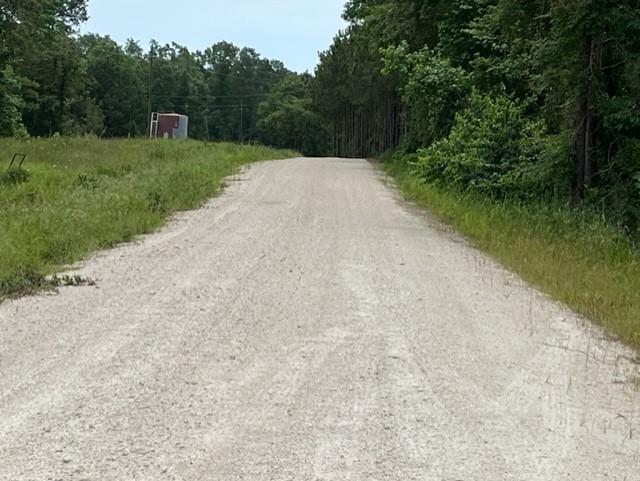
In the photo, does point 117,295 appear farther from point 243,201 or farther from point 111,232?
point 243,201

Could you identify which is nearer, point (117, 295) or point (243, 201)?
point (117, 295)

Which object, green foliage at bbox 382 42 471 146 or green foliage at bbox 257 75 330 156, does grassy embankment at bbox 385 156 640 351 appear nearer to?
green foliage at bbox 382 42 471 146

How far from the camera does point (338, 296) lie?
7539mm

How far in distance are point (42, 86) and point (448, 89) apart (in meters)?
54.3

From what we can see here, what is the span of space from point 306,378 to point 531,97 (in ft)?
48.3

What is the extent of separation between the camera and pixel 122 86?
91562 millimetres

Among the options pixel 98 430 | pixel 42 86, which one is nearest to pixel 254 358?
pixel 98 430

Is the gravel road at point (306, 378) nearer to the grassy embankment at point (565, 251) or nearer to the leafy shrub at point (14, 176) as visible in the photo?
the grassy embankment at point (565, 251)

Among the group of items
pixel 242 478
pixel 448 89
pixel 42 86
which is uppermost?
pixel 42 86

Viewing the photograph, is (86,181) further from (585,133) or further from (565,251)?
(565,251)

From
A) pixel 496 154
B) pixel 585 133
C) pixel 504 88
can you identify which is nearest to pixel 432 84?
pixel 504 88

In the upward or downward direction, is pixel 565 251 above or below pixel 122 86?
below

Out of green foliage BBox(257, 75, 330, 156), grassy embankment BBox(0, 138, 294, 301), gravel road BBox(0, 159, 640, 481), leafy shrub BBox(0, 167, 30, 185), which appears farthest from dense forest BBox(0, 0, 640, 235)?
green foliage BBox(257, 75, 330, 156)

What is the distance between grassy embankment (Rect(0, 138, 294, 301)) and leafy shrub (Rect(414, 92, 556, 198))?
19.2 feet
